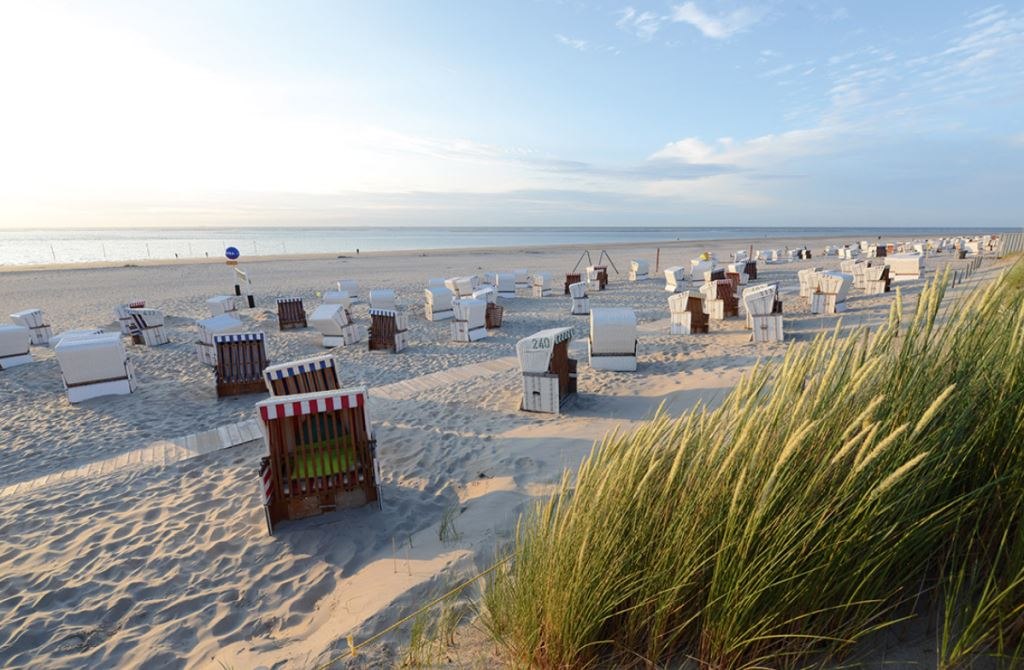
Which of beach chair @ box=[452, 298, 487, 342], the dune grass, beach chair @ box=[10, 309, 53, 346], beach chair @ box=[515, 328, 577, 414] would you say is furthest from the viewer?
beach chair @ box=[10, 309, 53, 346]

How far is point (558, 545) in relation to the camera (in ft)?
8.52

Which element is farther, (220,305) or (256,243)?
(256,243)

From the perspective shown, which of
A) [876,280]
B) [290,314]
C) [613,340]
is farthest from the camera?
[876,280]

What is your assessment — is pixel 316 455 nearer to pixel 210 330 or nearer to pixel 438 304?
pixel 210 330

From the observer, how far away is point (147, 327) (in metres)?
14.9

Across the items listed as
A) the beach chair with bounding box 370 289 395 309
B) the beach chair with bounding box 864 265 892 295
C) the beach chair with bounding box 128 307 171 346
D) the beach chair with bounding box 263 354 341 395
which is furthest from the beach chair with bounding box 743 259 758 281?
the beach chair with bounding box 128 307 171 346

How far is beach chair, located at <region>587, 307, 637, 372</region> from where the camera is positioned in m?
10.3

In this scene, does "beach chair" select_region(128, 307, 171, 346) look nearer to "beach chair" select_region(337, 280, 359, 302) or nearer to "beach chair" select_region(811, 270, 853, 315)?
"beach chair" select_region(337, 280, 359, 302)

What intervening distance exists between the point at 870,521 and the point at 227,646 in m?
4.42

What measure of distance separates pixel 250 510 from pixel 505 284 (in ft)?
61.4

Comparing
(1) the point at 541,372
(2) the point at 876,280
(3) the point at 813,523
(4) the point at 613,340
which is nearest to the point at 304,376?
(1) the point at 541,372

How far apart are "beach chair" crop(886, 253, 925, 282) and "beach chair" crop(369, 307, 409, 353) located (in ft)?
72.3

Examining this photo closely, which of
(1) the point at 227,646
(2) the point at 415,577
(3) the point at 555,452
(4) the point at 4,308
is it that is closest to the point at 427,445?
(3) the point at 555,452

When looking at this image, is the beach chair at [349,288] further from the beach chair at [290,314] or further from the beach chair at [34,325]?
the beach chair at [34,325]
